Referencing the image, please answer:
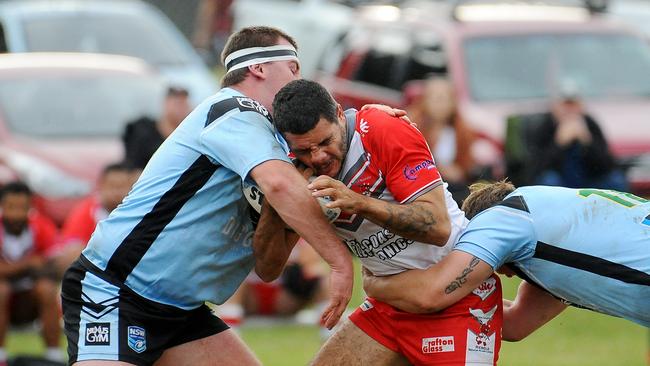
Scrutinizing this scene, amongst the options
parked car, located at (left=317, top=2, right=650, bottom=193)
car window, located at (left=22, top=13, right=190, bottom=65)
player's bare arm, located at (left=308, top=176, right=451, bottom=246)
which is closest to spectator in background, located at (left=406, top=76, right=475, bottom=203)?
parked car, located at (left=317, top=2, right=650, bottom=193)

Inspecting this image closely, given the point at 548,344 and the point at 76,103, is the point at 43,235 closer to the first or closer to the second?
the point at 76,103

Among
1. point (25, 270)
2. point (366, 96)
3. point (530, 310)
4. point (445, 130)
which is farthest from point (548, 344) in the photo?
point (530, 310)

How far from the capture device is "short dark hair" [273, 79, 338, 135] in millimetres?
5574

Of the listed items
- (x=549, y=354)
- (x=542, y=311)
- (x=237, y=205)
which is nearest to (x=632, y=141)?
(x=549, y=354)

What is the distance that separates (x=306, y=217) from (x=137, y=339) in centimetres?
104

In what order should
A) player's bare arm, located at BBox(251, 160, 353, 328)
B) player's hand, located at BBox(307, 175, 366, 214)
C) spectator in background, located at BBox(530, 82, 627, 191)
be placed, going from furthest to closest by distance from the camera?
1. spectator in background, located at BBox(530, 82, 627, 191)
2. player's bare arm, located at BBox(251, 160, 353, 328)
3. player's hand, located at BBox(307, 175, 366, 214)

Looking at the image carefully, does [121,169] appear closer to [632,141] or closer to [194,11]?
[632,141]

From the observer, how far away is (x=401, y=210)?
5.59m

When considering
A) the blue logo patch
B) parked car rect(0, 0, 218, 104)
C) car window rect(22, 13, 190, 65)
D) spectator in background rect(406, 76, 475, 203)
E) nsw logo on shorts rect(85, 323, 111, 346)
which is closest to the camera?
the blue logo patch

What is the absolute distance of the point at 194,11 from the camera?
25.3 m

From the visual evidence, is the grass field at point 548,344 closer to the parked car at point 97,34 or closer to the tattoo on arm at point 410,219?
the parked car at point 97,34

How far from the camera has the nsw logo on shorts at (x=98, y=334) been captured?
604 cm

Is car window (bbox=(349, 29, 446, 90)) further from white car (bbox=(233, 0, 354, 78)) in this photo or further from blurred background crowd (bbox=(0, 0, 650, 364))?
white car (bbox=(233, 0, 354, 78))

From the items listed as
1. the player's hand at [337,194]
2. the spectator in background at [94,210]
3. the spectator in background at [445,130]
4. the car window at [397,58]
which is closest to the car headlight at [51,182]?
the spectator in background at [94,210]
